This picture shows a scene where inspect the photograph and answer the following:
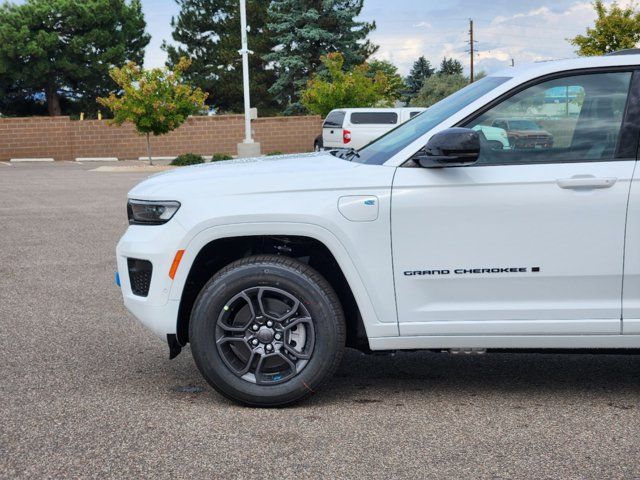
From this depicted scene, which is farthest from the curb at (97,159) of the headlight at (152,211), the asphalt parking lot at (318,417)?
the headlight at (152,211)

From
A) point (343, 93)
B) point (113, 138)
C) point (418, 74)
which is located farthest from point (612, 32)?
point (418, 74)

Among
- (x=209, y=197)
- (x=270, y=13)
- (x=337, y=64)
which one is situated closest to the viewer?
(x=209, y=197)

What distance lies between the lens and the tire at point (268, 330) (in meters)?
4.63

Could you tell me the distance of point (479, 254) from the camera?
4543 mm

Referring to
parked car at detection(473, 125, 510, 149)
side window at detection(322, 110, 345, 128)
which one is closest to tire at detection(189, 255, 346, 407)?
parked car at detection(473, 125, 510, 149)

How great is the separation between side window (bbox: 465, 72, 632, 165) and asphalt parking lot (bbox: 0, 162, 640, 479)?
54.3 inches

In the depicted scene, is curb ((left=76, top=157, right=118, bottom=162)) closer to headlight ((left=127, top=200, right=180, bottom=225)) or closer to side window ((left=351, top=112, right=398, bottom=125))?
side window ((left=351, top=112, right=398, bottom=125))

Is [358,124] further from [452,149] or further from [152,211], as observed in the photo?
[452,149]

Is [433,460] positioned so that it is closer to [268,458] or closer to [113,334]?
[268,458]

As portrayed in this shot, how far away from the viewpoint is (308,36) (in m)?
52.7

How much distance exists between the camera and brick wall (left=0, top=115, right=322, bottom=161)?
43.5m

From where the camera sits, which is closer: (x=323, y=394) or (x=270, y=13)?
(x=323, y=394)

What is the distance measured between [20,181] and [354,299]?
2314 cm

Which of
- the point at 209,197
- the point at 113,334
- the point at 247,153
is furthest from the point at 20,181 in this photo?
the point at 209,197
